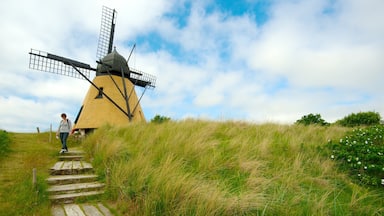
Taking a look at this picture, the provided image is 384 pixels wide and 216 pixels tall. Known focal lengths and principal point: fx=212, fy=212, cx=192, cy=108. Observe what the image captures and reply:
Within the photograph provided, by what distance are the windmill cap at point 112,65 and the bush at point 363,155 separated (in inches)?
623

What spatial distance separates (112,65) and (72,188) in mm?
13813

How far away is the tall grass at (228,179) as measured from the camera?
282 cm

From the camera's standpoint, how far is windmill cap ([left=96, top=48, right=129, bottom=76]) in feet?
55.9

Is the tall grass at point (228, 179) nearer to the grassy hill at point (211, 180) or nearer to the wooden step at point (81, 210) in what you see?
the grassy hill at point (211, 180)

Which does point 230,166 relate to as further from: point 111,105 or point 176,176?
point 111,105

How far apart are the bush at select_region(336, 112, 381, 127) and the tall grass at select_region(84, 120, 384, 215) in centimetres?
831

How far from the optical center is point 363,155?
15.3ft

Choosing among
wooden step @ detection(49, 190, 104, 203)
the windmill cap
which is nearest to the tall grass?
wooden step @ detection(49, 190, 104, 203)

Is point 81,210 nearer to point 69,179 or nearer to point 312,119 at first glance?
point 69,179

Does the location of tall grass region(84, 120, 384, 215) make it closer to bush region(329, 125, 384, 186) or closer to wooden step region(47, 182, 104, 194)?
bush region(329, 125, 384, 186)

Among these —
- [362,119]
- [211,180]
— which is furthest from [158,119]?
[362,119]

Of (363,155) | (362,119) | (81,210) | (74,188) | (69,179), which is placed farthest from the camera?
(362,119)

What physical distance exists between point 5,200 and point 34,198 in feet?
1.78

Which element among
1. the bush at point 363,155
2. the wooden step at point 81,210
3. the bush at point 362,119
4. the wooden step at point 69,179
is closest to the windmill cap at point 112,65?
the wooden step at point 69,179
